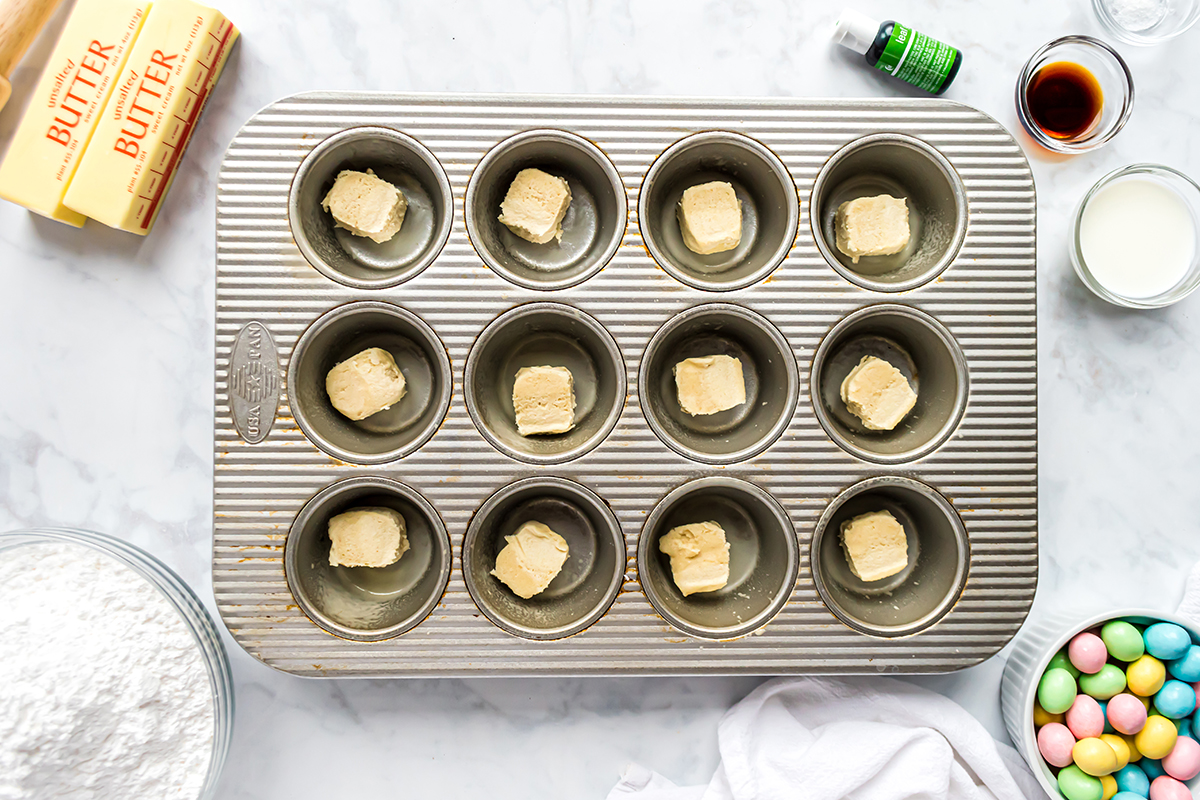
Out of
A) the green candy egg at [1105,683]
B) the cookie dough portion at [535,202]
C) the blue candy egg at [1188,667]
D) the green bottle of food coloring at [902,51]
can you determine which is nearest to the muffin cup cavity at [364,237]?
the cookie dough portion at [535,202]

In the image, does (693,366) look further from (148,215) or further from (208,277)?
(148,215)

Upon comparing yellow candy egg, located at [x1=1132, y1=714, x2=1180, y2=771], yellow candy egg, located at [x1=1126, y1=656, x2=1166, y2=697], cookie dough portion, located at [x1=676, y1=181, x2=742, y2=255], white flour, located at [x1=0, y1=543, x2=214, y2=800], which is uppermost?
cookie dough portion, located at [x1=676, y1=181, x2=742, y2=255]

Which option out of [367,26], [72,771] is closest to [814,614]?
[72,771]

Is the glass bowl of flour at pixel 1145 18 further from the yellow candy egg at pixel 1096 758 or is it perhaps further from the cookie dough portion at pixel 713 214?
the yellow candy egg at pixel 1096 758

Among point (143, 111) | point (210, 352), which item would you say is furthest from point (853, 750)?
point (143, 111)

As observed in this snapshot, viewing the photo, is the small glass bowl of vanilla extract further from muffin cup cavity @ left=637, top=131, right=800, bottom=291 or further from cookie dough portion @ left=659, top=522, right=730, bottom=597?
cookie dough portion @ left=659, top=522, right=730, bottom=597

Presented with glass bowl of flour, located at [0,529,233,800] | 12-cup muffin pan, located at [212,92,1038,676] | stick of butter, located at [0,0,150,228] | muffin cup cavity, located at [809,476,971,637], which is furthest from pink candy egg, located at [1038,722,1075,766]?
stick of butter, located at [0,0,150,228]
